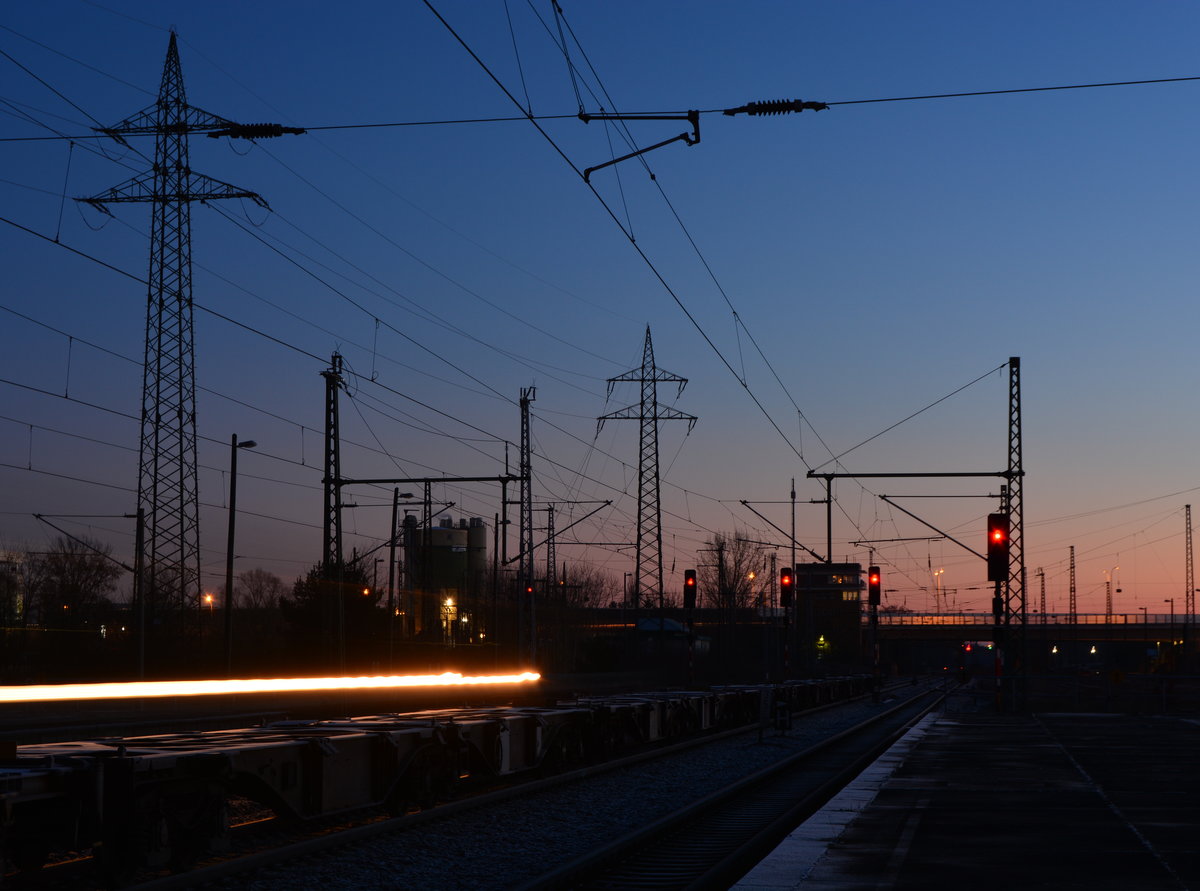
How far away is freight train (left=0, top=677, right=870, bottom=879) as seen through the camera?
11.4 meters

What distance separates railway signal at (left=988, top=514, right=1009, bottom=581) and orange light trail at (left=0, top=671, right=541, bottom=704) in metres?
14.6

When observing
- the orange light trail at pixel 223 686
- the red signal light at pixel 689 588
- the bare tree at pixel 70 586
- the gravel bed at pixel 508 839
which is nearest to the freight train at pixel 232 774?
the gravel bed at pixel 508 839

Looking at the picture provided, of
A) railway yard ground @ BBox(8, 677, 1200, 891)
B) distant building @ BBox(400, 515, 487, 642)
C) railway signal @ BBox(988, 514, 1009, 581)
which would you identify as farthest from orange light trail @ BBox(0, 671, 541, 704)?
distant building @ BBox(400, 515, 487, 642)

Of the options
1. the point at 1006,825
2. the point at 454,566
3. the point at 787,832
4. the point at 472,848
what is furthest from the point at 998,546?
the point at 454,566

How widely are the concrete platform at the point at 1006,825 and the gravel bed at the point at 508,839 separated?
2.46m

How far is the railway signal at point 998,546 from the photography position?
31.8m

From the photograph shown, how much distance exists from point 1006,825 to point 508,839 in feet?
20.3

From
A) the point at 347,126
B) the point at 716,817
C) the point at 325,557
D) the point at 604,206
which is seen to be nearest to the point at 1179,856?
the point at 716,817

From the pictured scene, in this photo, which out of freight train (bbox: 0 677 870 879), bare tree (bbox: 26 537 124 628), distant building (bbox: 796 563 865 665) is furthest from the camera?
distant building (bbox: 796 563 865 665)

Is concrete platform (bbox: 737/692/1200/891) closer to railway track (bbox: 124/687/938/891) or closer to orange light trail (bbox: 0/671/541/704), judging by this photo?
railway track (bbox: 124/687/938/891)

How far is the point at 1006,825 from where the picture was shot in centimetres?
1630

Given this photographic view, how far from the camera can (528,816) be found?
57.7 feet

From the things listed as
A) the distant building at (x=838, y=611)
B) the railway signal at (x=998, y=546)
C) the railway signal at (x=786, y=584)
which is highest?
the railway signal at (x=998, y=546)

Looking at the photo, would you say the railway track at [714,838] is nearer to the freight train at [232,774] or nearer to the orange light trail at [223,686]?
the freight train at [232,774]
